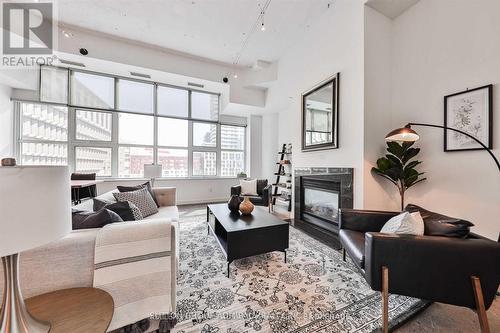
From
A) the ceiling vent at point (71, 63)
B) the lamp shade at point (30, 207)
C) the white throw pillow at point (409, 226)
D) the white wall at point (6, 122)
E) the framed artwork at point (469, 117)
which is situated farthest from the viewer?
the ceiling vent at point (71, 63)

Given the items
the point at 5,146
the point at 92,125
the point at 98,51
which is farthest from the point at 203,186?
the point at 5,146

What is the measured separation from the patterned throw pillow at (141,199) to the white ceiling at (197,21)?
10.1 ft

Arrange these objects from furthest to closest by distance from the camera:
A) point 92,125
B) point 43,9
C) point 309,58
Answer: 1. point 92,125
2. point 309,58
3. point 43,9

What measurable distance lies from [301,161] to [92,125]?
5.00 metres

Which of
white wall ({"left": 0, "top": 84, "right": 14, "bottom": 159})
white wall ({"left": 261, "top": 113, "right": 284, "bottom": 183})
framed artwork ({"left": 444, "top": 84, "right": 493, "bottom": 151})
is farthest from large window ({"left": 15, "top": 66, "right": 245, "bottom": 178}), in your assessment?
framed artwork ({"left": 444, "top": 84, "right": 493, "bottom": 151})

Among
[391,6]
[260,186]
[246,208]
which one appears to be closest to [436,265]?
[246,208]

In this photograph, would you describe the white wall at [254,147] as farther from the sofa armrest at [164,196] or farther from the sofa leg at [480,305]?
the sofa leg at [480,305]

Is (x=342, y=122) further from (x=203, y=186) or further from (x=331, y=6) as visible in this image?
(x=203, y=186)

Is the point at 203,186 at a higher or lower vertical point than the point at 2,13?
lower

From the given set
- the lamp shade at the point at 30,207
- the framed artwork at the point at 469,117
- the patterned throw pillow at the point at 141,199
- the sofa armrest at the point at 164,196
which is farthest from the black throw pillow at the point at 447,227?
the sofa armrest at the point at 164,196

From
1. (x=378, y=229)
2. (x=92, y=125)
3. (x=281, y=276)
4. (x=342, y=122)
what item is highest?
(x=92, y=125)

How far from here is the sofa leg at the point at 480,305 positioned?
1194mm

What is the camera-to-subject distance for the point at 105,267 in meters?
1.09

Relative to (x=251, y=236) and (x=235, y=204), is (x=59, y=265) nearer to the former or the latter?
(x=251, y=236)
